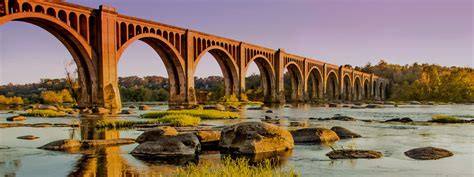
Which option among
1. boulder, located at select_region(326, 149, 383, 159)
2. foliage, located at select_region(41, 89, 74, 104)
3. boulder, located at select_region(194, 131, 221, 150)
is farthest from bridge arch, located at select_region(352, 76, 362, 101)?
boulder, located at select_region(326, 149, 383, 159)

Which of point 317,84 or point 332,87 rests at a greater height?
point 317,84

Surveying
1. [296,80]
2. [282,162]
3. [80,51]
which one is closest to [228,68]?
[296,80]

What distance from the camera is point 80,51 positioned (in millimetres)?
41312

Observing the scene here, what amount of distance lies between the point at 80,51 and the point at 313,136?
1202 inches

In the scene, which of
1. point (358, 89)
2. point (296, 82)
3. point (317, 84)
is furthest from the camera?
point (358, 89)

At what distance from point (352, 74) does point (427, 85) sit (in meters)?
33.3

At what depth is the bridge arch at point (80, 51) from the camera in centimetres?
3753

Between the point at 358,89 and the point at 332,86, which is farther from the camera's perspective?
the point at 358,89

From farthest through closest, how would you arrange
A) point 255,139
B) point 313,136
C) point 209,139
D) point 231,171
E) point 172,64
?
1. point 172,64
2. point 313,136
3. point 209,139
4. point 255,139
5. point 231,171

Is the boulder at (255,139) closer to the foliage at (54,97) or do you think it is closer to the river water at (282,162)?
the river water at (282,162)

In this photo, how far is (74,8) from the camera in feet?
131

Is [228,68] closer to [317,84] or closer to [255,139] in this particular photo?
[317,84]

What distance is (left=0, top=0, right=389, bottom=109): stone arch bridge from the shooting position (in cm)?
3800

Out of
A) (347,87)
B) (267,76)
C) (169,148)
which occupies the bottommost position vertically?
(169,148)
